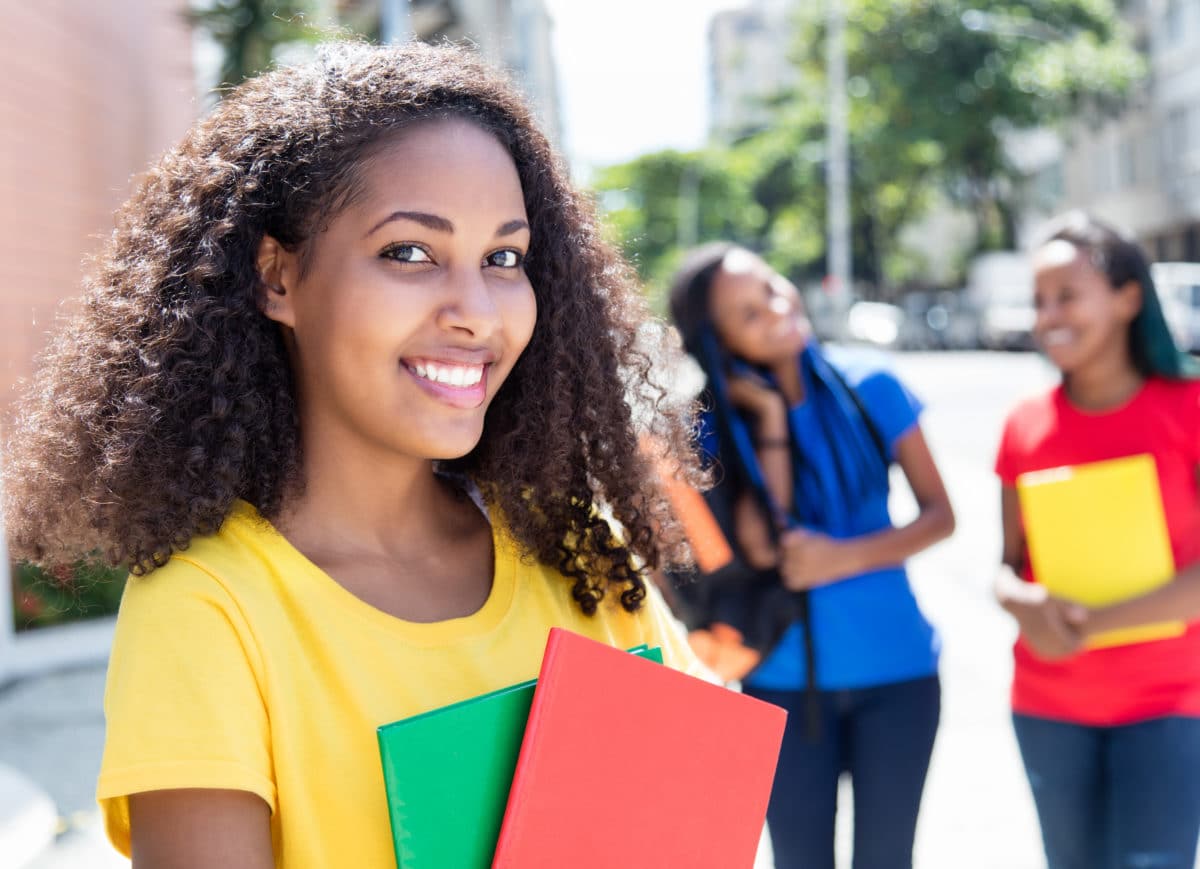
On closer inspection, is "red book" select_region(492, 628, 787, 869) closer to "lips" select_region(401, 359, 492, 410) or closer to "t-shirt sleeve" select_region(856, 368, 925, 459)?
"lips" select_region(401, 359, 492, 410)

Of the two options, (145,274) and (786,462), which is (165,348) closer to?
(145,274)

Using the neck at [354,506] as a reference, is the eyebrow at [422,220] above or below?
above

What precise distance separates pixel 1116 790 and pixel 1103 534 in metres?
0.52

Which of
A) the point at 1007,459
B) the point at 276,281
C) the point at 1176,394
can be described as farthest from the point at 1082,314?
the point at 276,281

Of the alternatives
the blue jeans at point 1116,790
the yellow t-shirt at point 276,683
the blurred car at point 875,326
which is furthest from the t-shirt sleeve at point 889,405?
the blurred car at point 875,326

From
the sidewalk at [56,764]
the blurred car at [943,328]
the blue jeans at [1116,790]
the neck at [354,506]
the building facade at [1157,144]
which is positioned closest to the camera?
the neck at [354,506]

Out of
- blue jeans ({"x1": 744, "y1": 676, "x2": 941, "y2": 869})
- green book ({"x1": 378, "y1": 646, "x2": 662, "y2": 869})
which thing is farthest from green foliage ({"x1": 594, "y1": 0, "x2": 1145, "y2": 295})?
green book ({"x1": 378, "y1": 646, "x2": 662, "y2": 869})

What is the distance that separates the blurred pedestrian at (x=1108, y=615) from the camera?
258cm

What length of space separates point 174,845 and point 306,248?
0.67 metres

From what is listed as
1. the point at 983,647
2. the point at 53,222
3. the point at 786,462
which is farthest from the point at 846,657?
the point at 53,222

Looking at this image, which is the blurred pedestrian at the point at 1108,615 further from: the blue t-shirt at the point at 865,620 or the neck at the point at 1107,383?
the blue t-shirt at the point at 865,620

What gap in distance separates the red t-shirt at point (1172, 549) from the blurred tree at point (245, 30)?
674 centimetres

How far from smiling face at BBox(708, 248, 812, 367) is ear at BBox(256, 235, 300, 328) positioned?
1621mm

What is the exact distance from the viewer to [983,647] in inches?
233
